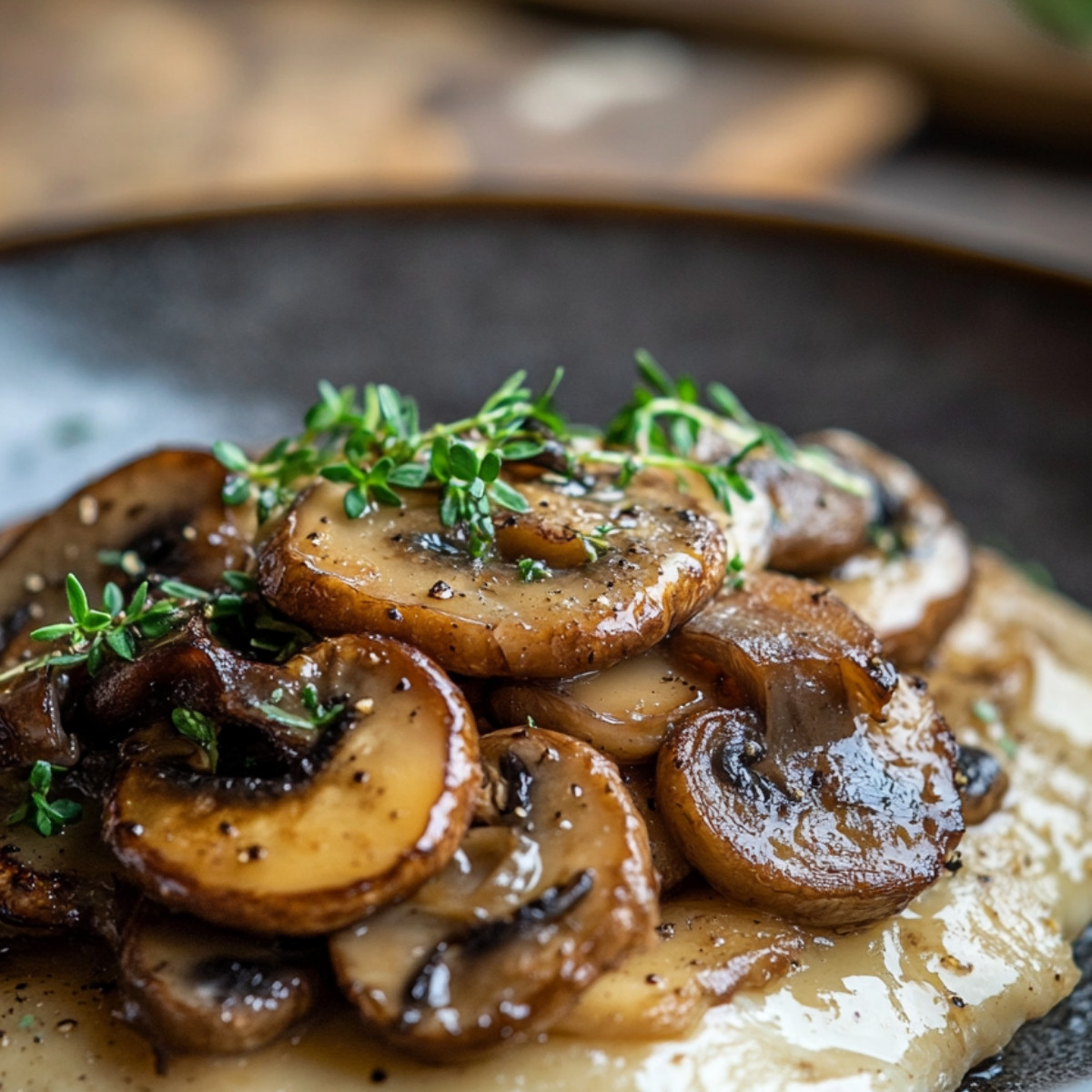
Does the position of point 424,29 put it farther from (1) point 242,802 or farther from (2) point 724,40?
(1) point 242,802

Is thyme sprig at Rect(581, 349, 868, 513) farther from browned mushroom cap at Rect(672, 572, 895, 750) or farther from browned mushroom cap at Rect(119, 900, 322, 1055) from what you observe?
browned mushroom cap at Rect(119, 900, 322, 1055)

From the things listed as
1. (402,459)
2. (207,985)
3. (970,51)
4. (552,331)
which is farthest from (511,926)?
(970,51)

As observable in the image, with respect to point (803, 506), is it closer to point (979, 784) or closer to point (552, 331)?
point (979, 784)

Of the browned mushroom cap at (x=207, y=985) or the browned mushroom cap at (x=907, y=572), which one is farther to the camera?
the browned mushroom cap at (x=907, y=572)

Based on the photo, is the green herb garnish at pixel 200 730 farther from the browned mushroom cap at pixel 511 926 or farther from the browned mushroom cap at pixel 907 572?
the browned mushroom cap at pixel 907 572

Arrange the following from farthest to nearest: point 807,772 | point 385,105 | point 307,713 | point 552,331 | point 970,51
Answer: point 970,51 < point 385,105 < point 552,331 < point 807,772 < point 307,713

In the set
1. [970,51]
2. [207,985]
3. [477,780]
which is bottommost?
→ [207,985]

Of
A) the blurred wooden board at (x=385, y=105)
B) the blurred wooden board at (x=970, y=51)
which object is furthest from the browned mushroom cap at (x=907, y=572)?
the blurred wooden board at (x=970, y=51)

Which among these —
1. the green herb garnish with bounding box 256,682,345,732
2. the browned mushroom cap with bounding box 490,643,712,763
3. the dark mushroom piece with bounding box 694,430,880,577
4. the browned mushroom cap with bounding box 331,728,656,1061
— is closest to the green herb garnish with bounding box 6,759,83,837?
the green herb garnish with bounding box 256,682,345,732
